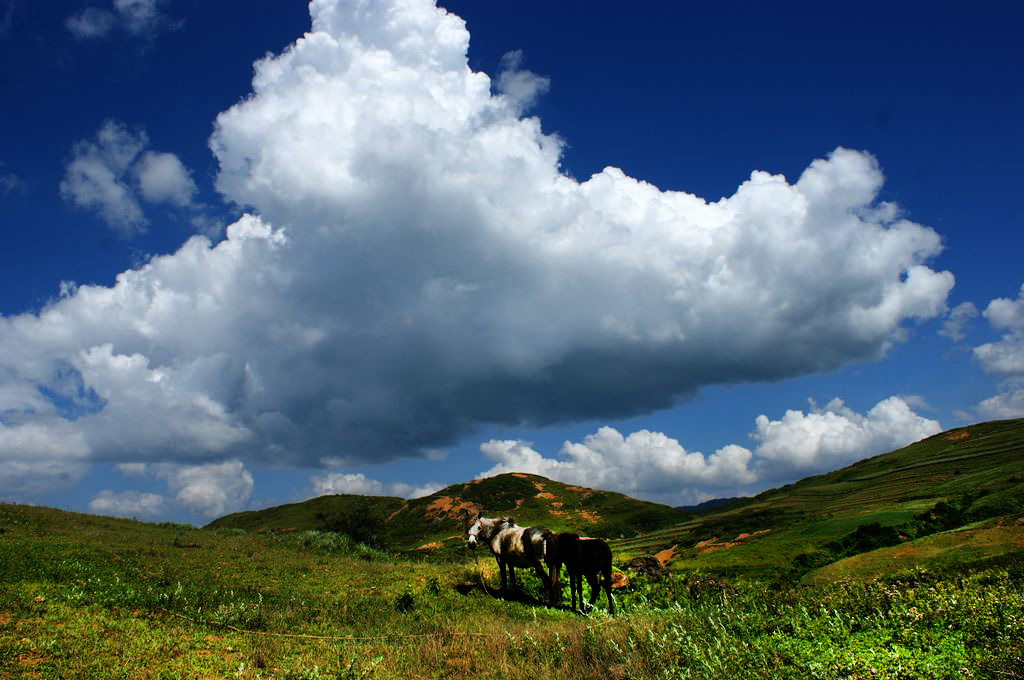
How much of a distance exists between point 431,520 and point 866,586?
147 metres

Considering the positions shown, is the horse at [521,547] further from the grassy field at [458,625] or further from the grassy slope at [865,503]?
the grassy slope at [865,503]

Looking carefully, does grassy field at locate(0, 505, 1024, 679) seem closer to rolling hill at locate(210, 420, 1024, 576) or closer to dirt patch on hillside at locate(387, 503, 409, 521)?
rolling hill at locate(210, 420, 1024, 576)

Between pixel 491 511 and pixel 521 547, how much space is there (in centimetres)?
12964

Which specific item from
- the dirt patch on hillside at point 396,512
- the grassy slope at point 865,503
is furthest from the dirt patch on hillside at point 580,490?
the grassy slope at point 865,503

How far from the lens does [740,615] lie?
9.84 meters

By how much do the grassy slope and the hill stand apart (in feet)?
123

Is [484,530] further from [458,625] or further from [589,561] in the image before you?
[458,625]

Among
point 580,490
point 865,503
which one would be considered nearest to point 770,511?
point 865,503

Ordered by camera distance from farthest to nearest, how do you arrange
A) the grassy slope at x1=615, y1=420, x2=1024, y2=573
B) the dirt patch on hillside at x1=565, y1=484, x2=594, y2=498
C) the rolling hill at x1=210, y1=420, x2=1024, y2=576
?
the dirt patch on hillside at x1=565, y1=484, x2=594, y2=498
the grassy slope at x1=615, y1=420, x2=1024, y2=573
the rolling hill at x1=210, y1=420, x2=1024, y2=576

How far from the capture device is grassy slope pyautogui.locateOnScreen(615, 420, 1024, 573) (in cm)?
3284

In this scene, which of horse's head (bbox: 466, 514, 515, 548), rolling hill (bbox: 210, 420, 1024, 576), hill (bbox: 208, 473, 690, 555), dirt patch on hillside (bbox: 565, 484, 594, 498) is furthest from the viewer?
dirt patch on hillside (bbox: 565, 484, 594, 498)

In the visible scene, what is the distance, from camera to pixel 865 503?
61.6 m

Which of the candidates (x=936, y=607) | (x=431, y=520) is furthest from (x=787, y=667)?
(x=431, y=520)

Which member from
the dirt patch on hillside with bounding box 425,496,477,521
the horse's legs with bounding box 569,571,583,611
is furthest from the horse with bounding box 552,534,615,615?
the dirt patch on hillside with bounding box 425,496,477,521
